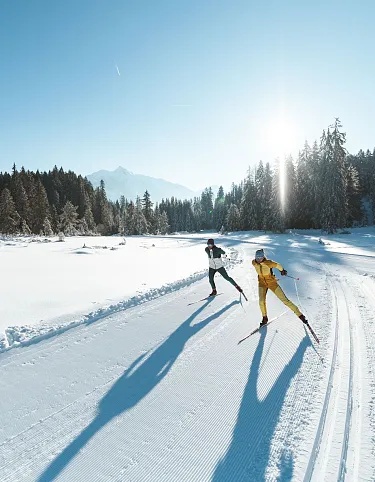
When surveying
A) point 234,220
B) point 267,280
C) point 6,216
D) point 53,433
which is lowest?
point 53,433

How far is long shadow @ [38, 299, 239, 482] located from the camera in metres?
3.63

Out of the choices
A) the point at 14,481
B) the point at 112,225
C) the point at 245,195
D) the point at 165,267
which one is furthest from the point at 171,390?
the point at 112,225

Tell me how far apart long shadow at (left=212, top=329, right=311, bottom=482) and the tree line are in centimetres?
4207

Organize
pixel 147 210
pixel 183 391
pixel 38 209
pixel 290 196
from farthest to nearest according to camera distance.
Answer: pixel 147 210
pixel 38 209
pixel 290 196
pixel 183 391

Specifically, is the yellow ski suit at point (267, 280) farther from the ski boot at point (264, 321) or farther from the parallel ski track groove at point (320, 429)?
the parallel ski track groove at point (320, 429)

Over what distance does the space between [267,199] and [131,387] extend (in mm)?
54898

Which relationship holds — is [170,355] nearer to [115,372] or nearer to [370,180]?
[115,372]

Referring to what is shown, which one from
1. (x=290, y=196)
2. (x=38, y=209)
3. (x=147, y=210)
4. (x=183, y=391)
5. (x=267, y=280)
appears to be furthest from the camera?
(x=147, y=210)

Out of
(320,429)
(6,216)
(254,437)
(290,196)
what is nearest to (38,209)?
(6,216)

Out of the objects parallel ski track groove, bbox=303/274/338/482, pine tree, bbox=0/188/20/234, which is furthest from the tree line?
parallel ski track groove, bbox=303/274/338/482

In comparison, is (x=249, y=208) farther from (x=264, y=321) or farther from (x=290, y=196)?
(x=264, y=321)

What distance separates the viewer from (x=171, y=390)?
16.3ft

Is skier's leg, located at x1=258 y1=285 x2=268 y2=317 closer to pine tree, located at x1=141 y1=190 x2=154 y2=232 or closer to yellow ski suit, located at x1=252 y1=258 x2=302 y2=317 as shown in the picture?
yellow ski suit, located at x1=252 y1=258 x2=302 y2=317

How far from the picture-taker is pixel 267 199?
57000 mm
